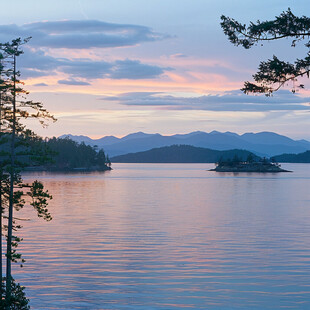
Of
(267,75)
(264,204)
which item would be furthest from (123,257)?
(264,204)

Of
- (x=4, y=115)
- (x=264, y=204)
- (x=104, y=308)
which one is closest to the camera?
(x=4, y=115)

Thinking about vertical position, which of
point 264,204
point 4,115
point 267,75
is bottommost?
point 264,204

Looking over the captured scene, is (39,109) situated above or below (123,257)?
above

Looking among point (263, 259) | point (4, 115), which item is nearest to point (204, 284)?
point (263, 259)

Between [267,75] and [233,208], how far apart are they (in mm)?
87265

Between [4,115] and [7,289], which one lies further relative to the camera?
[4,115]

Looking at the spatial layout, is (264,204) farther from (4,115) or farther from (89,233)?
(4,115)

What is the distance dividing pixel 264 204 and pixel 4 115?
101 metres

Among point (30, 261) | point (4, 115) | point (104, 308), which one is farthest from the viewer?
point (30, 261)

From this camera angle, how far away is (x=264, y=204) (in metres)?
125

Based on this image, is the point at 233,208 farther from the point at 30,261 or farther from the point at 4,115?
the point at 4,115

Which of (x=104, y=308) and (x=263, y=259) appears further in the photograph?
(x=263, y=259)

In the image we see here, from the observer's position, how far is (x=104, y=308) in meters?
34.3

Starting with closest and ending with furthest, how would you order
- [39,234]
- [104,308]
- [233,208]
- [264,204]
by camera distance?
[104,308] < [39,234] < [233,208] < [264,204]
